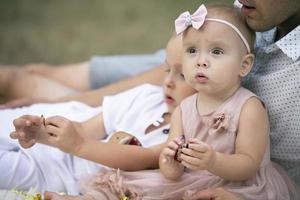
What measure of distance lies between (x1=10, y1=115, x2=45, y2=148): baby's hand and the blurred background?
1.35 metres

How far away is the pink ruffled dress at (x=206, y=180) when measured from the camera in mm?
1045

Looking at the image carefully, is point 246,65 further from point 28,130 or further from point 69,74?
point 69,74

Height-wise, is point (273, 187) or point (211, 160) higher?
point (211, 160)

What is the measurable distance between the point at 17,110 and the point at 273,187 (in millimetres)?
675

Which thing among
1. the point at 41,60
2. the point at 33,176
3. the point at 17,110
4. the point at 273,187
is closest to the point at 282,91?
the point at 273,187

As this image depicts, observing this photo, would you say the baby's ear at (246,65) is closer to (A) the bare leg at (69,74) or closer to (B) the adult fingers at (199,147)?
(B) the adult fingers at (199,147)

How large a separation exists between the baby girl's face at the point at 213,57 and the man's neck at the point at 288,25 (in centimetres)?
16

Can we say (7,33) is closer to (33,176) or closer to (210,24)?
(33,176)

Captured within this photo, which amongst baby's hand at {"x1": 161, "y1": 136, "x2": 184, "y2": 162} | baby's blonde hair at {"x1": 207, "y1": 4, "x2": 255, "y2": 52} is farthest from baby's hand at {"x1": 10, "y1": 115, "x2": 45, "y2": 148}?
baby's blonde hair at {"x1": 207, "y1": 4, "x2": 255, "y2": 52}

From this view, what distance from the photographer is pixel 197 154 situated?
940mm

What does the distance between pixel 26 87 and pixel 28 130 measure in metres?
0.64

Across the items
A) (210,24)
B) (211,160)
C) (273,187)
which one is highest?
(210,24)

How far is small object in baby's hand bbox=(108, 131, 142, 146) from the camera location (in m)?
1.20

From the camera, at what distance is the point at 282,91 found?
3.68 feet
